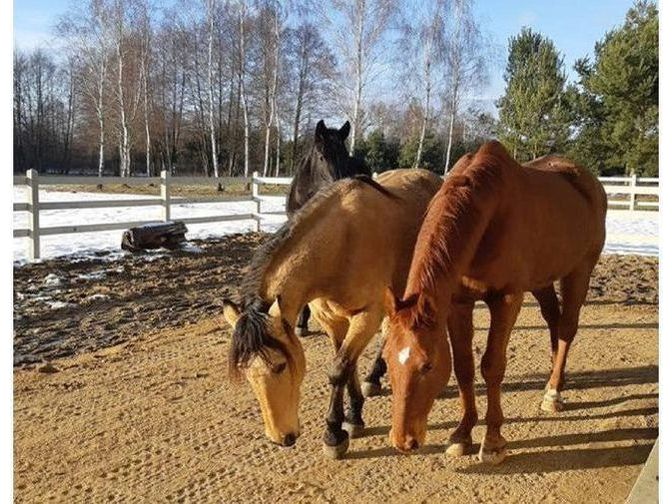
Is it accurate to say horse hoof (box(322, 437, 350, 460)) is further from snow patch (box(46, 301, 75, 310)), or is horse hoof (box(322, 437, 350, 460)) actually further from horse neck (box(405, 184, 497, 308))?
snow patch (box(46, 301, 75, 310))

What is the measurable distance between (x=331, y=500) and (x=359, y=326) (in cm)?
90

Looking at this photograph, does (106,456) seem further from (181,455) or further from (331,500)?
(331,500)

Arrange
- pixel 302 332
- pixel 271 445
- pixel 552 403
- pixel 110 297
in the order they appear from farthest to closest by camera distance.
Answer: pixel 110 297
pixel 302 332
pixel 552 403
pixel 271 445

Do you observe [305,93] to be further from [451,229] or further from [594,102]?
[451,229]

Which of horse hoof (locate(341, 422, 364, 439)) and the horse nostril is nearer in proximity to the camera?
the horse nostril

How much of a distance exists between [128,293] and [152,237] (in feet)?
9.09

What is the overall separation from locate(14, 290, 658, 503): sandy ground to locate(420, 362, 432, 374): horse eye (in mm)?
859

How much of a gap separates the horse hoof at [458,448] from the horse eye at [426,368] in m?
1.09

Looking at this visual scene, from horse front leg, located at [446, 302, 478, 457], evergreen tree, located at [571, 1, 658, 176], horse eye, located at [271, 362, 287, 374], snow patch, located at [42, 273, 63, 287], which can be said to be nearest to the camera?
horse eye, located at [271, 362, 287, 374]

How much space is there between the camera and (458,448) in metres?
2.88

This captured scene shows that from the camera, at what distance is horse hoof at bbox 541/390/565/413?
3.40m

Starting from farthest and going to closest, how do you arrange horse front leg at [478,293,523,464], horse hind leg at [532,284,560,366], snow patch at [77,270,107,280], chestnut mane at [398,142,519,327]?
snow patch at [77,270,107,280] < horse hind leg at [532,284,560,366] < horse front leg at [478,293,523,464] < chestnut mane at [398,142,519,327]

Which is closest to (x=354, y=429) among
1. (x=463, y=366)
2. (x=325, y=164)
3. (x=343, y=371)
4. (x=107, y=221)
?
(x=343, y=371)

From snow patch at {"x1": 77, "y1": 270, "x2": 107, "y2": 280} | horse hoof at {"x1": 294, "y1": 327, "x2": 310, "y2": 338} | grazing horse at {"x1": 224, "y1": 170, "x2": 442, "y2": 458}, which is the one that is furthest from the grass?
grazing horse at {"x1": 224, "y1": 170, "x2": 442, "y2": 458}
